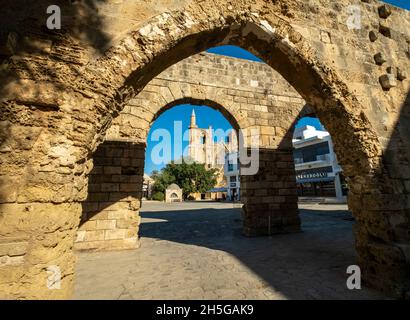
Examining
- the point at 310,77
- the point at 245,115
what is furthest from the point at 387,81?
the point at 245,115

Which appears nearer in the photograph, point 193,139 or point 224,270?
point 224,270

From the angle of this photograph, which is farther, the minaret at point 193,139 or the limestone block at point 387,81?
the minaret at point 193,139

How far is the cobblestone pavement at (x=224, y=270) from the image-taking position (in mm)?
2713

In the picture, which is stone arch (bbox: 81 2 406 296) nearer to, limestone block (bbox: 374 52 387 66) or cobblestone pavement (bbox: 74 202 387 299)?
cobblestone pavement (bbox: 74 202 387 299)

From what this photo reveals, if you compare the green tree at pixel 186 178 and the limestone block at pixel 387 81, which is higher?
the green tree at pixel 186 178

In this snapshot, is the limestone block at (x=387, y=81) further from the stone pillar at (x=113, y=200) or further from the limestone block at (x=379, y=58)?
the stone pillar at (x=113, y=200)

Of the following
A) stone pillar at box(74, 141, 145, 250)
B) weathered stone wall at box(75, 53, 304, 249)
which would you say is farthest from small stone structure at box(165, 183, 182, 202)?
stone pillar at box(74, 141, 145, 250)

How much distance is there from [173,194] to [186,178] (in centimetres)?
562

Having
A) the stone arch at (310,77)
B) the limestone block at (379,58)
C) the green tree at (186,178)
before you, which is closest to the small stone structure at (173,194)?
the green tree at (186,178)

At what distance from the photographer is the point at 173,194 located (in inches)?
1320

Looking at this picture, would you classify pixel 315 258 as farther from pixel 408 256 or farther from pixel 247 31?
pixel 247 31

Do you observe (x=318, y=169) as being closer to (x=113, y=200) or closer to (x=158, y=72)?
(x=113, y=200)

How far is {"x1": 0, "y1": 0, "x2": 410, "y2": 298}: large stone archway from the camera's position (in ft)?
5.44

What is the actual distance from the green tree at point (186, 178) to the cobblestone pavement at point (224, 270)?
3198cm
